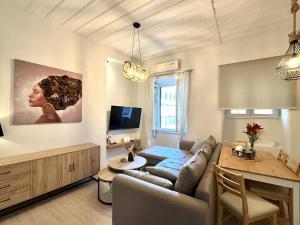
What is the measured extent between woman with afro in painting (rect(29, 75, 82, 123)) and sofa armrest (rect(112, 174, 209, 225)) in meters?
1.93

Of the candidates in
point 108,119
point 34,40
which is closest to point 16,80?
point 34,40

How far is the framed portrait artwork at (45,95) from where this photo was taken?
260 centimetres

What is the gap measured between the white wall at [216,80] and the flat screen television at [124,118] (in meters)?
1.58

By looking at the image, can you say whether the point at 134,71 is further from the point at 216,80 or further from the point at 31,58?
the point at 216,80

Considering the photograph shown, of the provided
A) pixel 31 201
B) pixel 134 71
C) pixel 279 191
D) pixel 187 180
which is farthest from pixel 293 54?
pixel 31 201

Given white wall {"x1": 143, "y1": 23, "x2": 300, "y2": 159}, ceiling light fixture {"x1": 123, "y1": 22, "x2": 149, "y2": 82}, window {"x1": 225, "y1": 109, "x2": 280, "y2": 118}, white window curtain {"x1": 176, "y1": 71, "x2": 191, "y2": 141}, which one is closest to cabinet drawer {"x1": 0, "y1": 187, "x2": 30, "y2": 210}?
ceiling light fixture {"x1": 123, "y1": 22, "x2": 149, "y2": 82}

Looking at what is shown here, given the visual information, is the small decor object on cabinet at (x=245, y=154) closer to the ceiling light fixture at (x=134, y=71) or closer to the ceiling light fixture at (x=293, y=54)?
the ceiling light fixture at (x=293, y=54)

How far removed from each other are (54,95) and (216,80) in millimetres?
3465

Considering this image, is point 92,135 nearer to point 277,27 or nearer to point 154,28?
point 154,28

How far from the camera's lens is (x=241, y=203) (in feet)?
5.84

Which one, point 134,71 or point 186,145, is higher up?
point 134,71

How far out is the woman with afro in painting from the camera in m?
2.81

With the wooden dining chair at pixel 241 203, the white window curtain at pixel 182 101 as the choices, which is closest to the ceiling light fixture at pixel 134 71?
the white window curtain at pixel 182 101

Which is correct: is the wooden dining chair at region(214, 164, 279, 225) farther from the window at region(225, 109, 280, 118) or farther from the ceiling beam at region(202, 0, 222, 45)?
the ceiling beam at region(202, 0, 222, 45)
